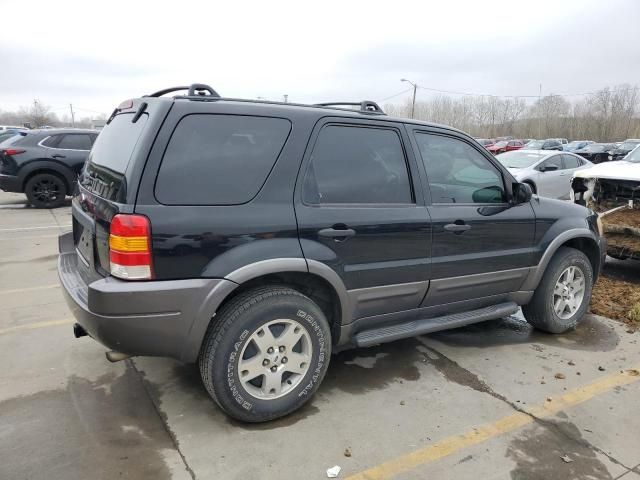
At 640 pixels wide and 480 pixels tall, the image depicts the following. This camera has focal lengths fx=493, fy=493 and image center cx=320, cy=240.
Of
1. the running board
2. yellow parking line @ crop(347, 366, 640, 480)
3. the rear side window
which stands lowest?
yellow parking line @ crop(347, 366, 640, 480)

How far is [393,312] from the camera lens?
3.42 meters

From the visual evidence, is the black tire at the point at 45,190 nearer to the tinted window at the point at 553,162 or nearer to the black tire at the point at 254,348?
the black tire at the point at 254,348

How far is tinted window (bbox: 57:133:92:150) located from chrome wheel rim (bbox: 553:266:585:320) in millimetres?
10581

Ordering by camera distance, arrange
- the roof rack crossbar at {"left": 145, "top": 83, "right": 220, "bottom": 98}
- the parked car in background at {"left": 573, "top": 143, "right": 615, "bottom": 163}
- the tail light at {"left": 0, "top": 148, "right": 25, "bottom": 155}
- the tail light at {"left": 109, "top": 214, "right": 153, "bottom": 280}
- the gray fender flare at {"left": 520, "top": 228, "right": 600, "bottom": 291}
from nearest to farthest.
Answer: the tail light at {"left": 109, "top": 214, "right": 153, "bottom": 280} < the roof rack crossbar at {"left": 145, "top": 83, "right": 220, "bottom": 98} < the gray fender flare at {"left": 520, "top": 228, "right": 600, "bottom": 291} < the tail light at {"left": 0, "top": 148, "right": 25, "bottom": 155} < the parked car in background at {"left": 573, "top": 143, "right": 615, "bottom": 163}

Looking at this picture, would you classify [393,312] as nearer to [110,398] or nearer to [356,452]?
[356,452]

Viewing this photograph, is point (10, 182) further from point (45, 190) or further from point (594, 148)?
point (594, 148)

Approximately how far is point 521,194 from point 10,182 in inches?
436

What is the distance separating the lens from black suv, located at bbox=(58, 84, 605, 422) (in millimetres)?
2578

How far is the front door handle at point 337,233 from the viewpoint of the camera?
2.97 meters

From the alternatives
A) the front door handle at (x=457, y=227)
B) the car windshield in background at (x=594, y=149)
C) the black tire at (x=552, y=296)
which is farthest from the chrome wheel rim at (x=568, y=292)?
the car windshield in background at (x=594, y=149)

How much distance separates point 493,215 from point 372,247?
1.21m

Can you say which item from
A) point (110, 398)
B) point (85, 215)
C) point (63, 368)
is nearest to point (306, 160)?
point (85, 215)

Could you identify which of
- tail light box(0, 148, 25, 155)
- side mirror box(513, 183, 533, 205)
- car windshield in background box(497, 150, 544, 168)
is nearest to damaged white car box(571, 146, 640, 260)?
side mirror box(513, 183, 533, 205)

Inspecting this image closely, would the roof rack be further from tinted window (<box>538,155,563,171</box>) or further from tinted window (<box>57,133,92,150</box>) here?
tinted window (<box>538,155,563,171</box>)
